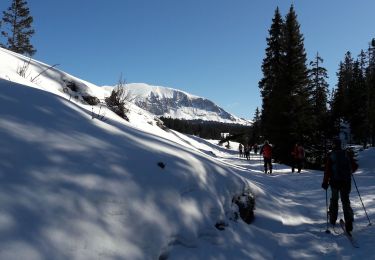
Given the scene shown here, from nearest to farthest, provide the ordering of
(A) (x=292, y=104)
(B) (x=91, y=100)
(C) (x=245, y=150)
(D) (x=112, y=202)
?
(D) (x=112, y=202)
(B) (x=91, y=100)
(A) (x=292, y=104)
(C) (x=245, y=150)

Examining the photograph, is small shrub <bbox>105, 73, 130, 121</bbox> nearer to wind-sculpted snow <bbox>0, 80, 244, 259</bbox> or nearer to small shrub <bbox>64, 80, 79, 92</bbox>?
small shrub <bbox>64, 80, 79, 92</bbox>

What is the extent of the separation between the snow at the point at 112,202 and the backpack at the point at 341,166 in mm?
1138

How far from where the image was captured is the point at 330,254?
250 inches

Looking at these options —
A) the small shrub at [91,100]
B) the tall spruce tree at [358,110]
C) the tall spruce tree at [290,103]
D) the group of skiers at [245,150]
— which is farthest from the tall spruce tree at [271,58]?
the small shrub at [91,100]

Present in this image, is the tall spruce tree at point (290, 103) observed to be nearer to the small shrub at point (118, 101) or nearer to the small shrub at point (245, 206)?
the small shrub at point (118, 101)

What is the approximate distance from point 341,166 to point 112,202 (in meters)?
5.27

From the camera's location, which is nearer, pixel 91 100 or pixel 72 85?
pixel 91 100

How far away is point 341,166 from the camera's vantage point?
771 centimetres

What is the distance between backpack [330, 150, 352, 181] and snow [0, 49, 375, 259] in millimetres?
1138

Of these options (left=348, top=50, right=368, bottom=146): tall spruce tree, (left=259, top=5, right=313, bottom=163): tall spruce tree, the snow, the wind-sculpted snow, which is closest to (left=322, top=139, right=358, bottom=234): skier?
the snow

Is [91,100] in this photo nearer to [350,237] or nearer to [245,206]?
[245,206]

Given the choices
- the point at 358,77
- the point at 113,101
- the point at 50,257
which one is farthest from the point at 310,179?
the point at 358,77

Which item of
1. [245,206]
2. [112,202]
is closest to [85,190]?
A: [112,202]

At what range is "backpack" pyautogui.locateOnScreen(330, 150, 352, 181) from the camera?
7.70m
